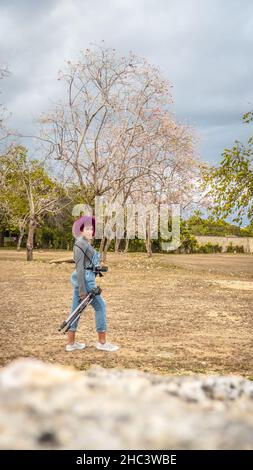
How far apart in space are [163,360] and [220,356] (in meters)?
0.95

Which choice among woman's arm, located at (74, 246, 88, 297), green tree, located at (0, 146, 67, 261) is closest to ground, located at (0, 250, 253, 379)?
woman's arm, located at (74, 246, 88, 297)

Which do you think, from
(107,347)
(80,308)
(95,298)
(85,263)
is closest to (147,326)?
(107,347)

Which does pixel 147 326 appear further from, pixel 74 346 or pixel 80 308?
pixel 80 308

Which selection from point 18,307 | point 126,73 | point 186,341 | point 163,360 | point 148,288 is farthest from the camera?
point 126,73

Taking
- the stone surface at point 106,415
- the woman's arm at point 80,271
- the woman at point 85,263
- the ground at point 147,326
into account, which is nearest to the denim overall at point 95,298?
the woman at point 85,263

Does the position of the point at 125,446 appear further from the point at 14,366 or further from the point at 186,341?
the point at 186,341

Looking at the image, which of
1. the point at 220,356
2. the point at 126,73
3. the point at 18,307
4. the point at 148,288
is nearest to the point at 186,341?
the point at 220,356

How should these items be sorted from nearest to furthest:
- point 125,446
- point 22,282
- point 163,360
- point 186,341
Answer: point 125,446 → point 163,360 → point 186,341 → point 22,282

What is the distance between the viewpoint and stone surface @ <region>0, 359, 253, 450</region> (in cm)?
88

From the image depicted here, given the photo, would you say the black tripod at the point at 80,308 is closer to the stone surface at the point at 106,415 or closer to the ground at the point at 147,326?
the ground at the point at 147,326

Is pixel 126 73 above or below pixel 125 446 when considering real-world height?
above

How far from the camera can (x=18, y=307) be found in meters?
12.1

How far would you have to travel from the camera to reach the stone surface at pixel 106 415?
88 centimetres
